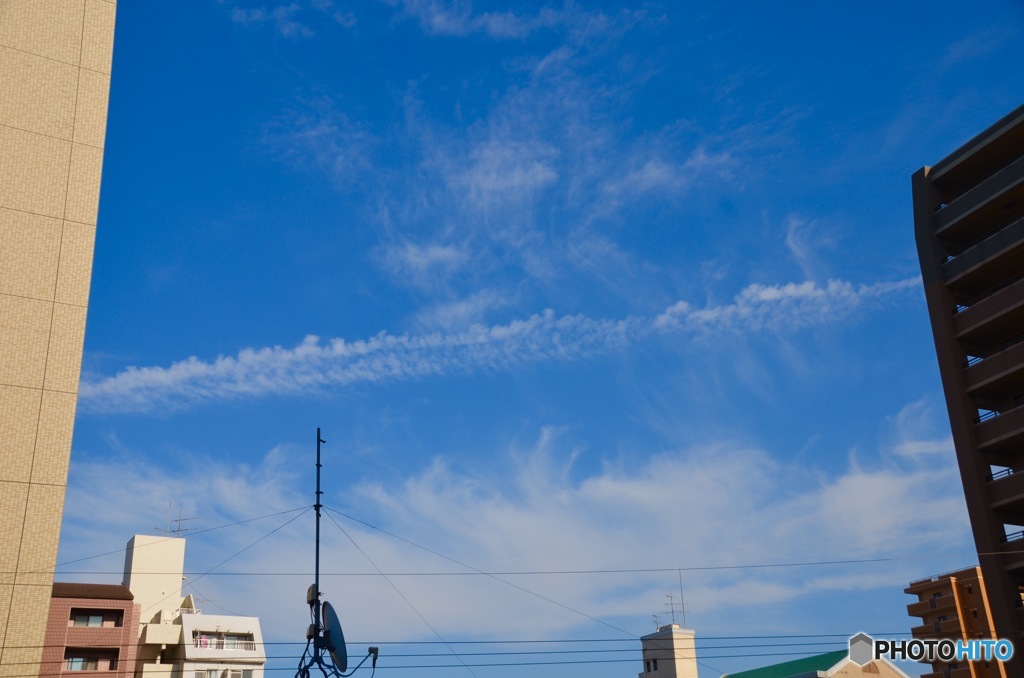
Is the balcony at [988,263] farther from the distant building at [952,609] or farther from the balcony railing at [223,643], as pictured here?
the balcony railing at [223,643]

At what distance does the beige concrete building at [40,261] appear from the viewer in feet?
105

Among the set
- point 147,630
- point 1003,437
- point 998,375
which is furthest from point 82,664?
point 998,375

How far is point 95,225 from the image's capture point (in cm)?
3659

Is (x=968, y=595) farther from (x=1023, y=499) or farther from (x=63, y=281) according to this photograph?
(x=63, y=281)

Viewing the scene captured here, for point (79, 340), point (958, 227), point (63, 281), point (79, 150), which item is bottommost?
point (79, 340)

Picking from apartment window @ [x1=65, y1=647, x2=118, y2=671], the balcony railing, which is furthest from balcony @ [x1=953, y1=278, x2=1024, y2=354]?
apartment window @ [x1=65, y1=647, x2=118, y2=671]

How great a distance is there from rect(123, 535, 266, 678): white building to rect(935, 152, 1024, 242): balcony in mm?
58704

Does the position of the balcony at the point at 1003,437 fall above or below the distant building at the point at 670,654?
above

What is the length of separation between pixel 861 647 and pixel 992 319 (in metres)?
20.7

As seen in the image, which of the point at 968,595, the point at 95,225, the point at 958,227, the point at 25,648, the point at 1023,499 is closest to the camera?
the point at 25,648

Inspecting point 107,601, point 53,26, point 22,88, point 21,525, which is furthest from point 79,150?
point 107,601

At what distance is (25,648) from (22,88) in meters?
20.5

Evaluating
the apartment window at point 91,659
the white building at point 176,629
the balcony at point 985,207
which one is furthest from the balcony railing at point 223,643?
the balcony at point 985,207

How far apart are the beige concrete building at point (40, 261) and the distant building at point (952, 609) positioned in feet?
213
